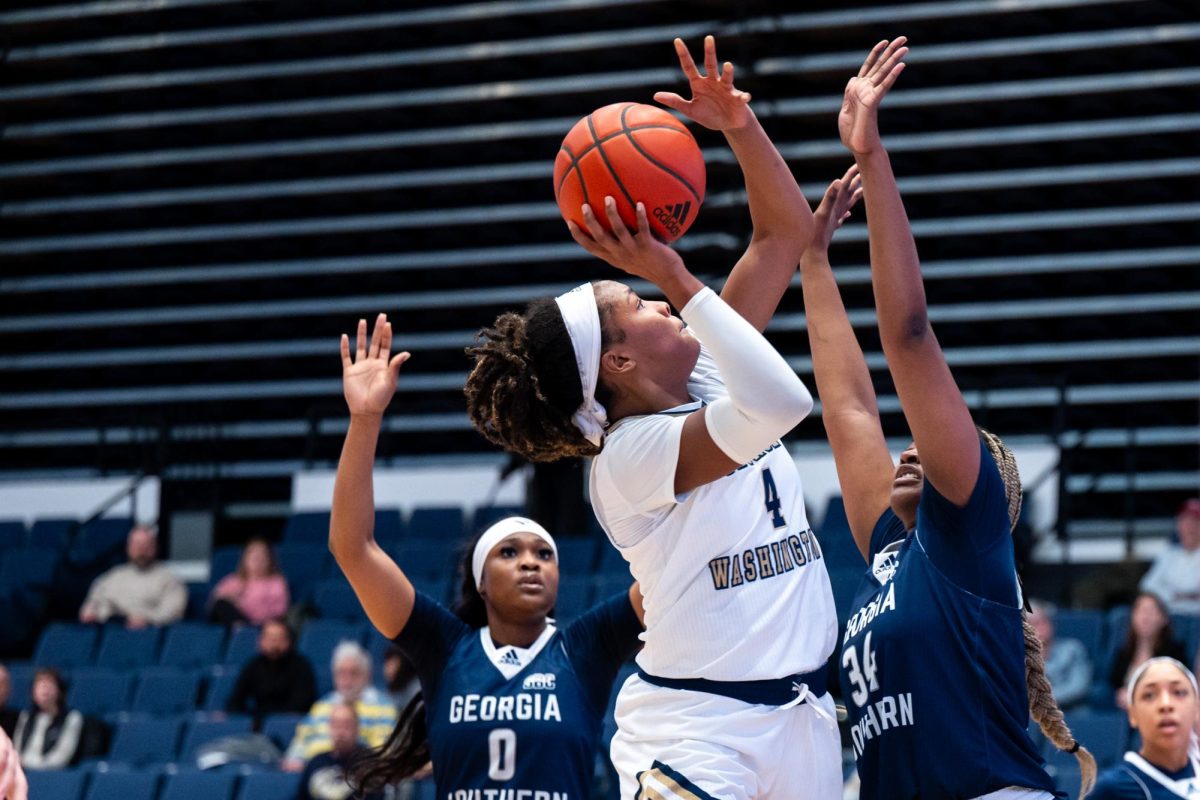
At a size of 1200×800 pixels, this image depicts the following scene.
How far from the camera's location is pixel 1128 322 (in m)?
11.2

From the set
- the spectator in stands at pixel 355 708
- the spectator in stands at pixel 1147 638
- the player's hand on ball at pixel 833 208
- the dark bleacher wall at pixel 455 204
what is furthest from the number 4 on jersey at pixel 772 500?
the dark bleacher wall at pixel 455 204

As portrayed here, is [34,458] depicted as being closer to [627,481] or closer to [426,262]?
[426,262]

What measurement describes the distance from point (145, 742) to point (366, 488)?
530cm

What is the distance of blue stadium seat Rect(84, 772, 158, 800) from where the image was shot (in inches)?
291

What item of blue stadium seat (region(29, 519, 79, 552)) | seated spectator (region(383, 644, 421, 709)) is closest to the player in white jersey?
seated spectator (region(383, 644, 421, 709))

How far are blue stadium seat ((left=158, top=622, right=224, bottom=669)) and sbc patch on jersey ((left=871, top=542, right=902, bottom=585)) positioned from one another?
281 inches

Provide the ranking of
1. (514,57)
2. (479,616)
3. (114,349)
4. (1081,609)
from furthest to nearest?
(114,349)
(514,57)
(1081,609)
(479,616)

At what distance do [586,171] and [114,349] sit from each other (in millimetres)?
11057

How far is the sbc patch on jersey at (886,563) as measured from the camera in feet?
9.42

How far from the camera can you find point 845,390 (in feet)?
10.9

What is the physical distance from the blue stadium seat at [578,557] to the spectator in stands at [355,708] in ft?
6.19

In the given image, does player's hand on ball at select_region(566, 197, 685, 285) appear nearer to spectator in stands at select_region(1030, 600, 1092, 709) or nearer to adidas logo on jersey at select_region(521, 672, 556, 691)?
adidas logo on jersey at select_region(521, 672, 556, 691)

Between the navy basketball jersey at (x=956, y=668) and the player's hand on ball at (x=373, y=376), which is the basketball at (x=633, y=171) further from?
the navy basketball jersey at (x=956, y=668)

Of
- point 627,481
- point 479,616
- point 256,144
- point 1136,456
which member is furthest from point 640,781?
point 256,144
